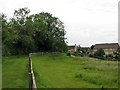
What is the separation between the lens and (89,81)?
83.6 ft

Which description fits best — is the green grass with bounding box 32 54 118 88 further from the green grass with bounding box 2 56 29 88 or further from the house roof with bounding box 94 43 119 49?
the house roof with bounding box 94 43 119 49

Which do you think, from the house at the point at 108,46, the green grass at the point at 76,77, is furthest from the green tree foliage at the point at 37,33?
the house at the point at 108,46

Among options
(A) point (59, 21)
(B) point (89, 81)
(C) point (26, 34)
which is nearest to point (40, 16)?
(A) point (59, 21)

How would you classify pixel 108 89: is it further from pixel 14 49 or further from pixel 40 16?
pixel 40 16

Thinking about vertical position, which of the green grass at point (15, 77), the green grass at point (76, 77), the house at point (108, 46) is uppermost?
the house at point (108, 46)

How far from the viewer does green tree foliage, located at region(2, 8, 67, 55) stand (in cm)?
8569

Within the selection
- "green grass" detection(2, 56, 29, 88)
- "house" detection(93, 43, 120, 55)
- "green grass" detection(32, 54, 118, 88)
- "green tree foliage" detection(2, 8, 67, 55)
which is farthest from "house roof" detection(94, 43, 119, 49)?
"green grass" detection(2, 56, 29, 88)

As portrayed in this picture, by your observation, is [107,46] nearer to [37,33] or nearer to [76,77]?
[37,33]

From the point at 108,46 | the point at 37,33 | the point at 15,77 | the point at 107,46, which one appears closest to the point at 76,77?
the point at 15,77

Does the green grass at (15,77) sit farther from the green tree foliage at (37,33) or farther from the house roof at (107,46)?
the house roof at (107,46)

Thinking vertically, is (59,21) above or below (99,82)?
above

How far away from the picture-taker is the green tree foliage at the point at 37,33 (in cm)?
8569

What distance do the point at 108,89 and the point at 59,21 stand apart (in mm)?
81460

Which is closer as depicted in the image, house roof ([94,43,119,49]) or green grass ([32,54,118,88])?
green grass ([32,54,118,88])
